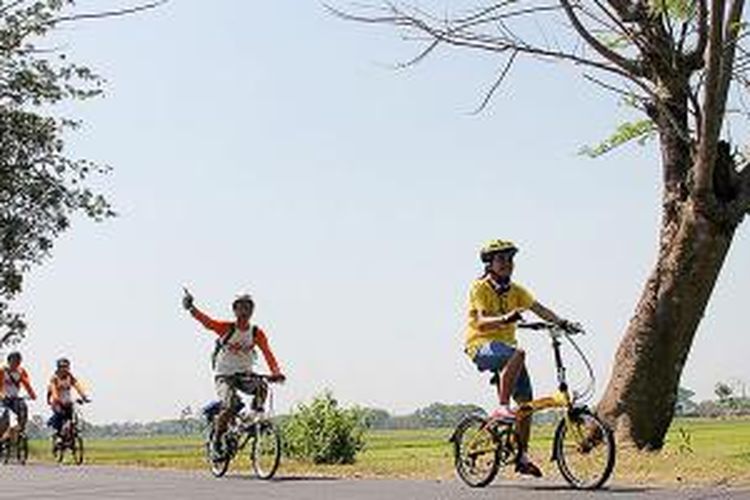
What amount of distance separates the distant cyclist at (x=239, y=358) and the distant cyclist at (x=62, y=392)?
979 centimetres

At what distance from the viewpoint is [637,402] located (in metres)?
15.6

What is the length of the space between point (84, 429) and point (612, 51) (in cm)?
1301

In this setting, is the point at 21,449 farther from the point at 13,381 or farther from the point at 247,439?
the point at 247,439

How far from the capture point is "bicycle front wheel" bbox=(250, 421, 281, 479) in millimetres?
13578

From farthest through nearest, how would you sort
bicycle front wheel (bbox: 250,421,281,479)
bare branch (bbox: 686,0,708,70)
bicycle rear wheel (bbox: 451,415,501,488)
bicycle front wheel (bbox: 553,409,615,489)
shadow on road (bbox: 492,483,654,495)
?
bare branch (bbox: 686,0,708,70)
bicycle front wheel (bbox: 250,421,281,479)
bicycle rear wheel (bbox: 451,415,501,488)
bicycle front wheel (bbox: 553,409,615,489)
shadow on road (bbox: 492,483,654,495)

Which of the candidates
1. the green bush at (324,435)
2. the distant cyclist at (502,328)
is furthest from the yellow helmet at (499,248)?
the green bush at (324,435)

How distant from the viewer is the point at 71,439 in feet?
76.4

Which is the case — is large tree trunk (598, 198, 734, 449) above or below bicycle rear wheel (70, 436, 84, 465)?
above

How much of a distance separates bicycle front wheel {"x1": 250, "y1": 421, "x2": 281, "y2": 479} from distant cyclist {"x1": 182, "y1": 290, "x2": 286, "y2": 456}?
1.14 feet

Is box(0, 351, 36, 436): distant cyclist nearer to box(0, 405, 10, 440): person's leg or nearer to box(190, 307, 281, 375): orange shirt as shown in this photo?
box(0, 405, 10, 440): person's leg

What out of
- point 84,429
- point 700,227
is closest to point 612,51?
point 700,227

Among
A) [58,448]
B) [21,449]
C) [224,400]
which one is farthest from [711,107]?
[21,449]

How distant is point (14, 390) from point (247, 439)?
1097 cm

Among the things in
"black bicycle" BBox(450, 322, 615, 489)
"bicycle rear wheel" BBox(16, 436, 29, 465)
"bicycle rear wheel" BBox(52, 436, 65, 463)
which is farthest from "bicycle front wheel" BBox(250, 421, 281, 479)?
"bicycle rear wheel" BBox(16, 436, 29, 465)
